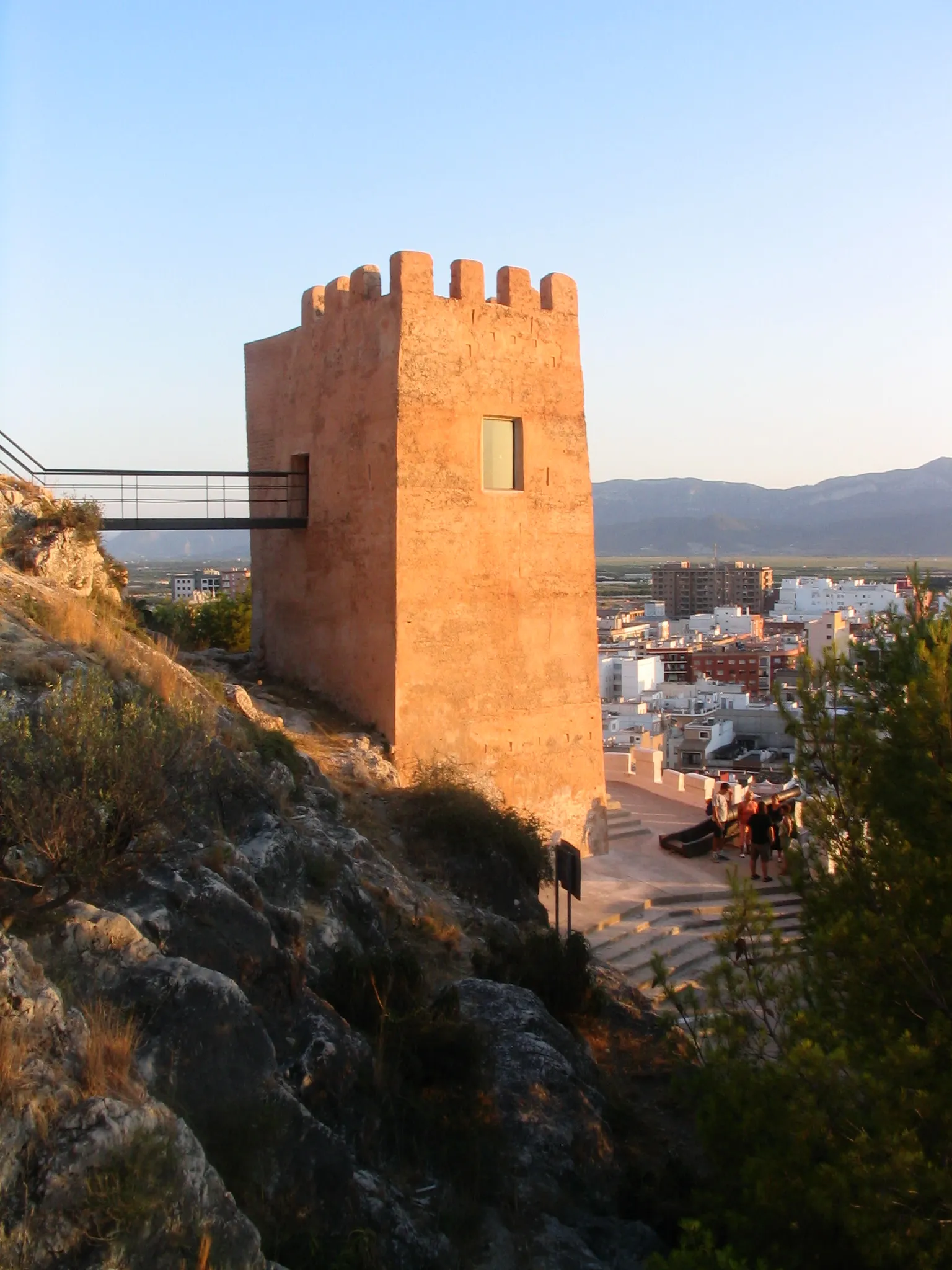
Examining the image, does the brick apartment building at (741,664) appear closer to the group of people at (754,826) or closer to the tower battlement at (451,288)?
the group of people at (754,826)

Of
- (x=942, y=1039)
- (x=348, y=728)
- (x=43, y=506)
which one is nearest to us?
(x=942, y=1039)

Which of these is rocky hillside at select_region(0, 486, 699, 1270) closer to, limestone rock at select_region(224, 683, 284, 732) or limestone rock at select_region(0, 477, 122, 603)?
limestone rock at select_region(224, 683, 284, 732)

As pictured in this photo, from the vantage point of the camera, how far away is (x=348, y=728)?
13.6 metres

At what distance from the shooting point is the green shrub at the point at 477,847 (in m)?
10.9

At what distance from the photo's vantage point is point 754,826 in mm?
14703

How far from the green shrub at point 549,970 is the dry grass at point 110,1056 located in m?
4.14

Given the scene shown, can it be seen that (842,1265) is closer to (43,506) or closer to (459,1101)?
(459,1101)

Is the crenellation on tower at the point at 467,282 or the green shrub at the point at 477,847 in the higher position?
the crenellation on tower at the point at 467,282

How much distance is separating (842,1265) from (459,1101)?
7.63 ft

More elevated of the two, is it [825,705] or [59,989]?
[825,705]

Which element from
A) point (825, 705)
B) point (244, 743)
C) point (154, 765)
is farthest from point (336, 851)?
point (825, 705)

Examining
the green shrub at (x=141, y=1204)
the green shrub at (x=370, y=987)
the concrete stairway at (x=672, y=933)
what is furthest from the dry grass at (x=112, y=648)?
the concrete stairway at (x=672, y=933)

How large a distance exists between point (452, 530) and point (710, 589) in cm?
12976

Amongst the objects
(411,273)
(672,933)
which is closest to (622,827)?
(672,933)
